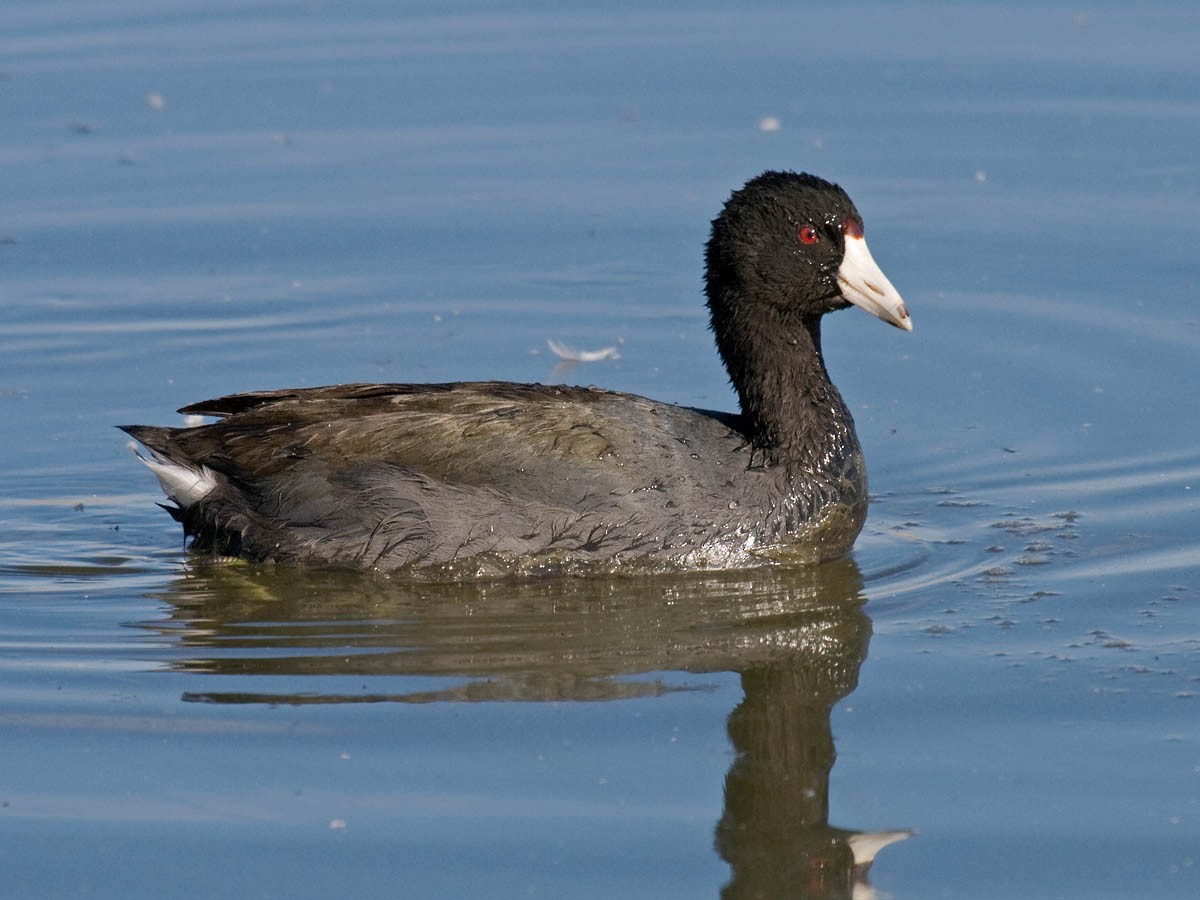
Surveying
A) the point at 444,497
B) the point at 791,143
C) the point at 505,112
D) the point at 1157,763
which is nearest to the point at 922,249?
the point at 791,143

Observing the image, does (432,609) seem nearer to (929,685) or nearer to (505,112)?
(929,685)

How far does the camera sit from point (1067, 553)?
739cm

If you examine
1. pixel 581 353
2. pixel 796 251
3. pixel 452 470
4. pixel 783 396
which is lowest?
pixel 452 470

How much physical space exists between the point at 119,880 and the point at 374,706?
122 centimetres

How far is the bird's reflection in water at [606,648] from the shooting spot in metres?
5.57

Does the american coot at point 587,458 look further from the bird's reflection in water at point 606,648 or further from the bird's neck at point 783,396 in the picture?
the bird's reflection in water at point 606,648

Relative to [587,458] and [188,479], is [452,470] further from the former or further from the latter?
[188,479]

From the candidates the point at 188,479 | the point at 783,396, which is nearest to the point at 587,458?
the point at 783,396

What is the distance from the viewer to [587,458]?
731cm

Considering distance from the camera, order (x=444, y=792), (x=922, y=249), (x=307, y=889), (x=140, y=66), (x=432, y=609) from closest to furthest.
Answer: (x=307, y=889)
(x=444, y=792)
(x=432, y=609)
(x=922, y=249)
(x=140, y=66)

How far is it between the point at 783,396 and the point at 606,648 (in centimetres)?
149

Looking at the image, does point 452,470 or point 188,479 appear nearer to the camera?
point 452,470

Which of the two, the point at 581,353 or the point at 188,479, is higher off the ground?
the point at 581,353

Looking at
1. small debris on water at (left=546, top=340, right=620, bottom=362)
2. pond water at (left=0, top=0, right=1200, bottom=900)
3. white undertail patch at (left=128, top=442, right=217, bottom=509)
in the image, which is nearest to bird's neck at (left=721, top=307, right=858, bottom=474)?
pond water at (left=0, top=0, right=1200, bottom=900)
